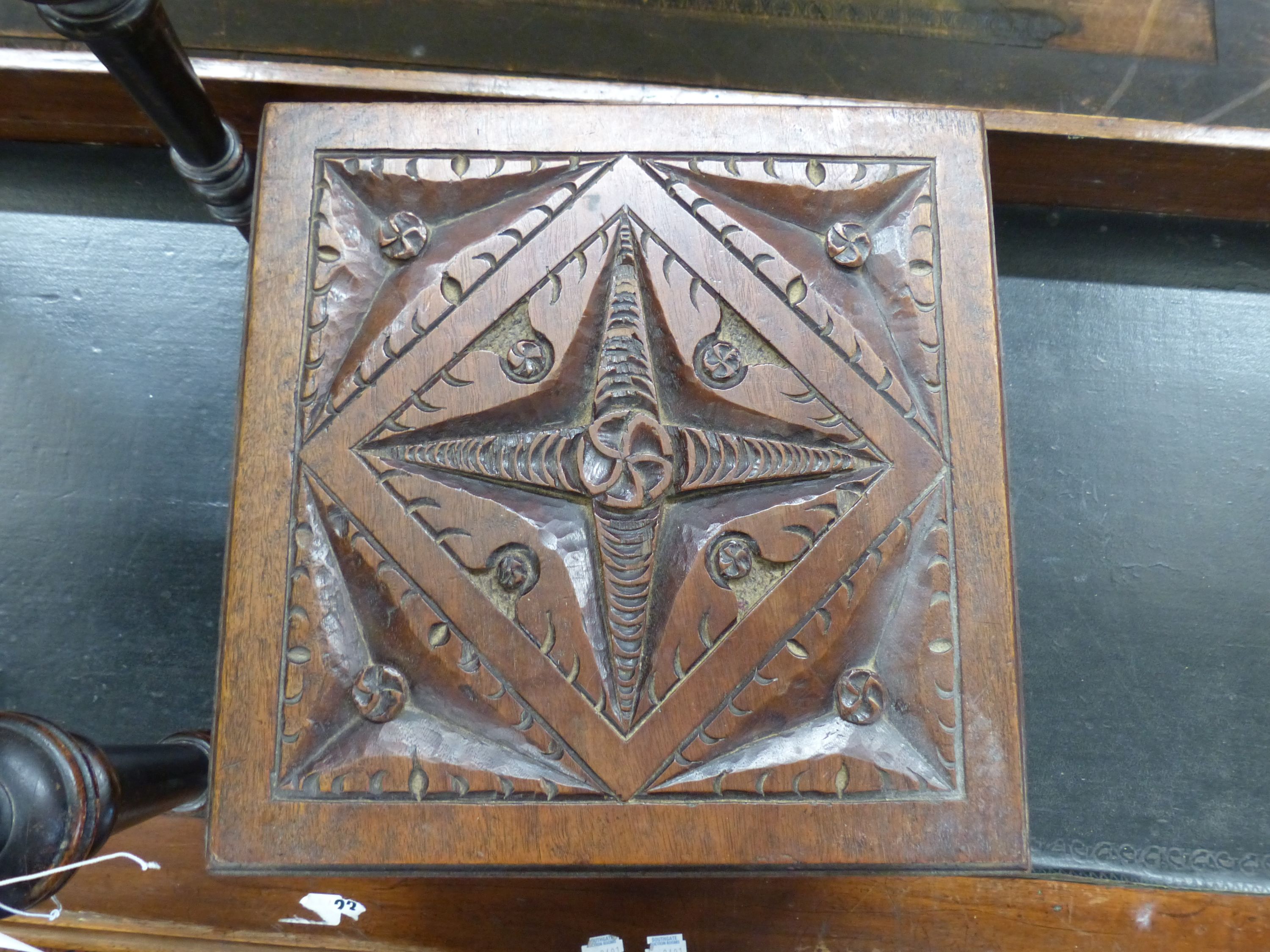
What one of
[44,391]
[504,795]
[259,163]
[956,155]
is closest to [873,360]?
[956,155]

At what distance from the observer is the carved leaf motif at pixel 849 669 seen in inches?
40.0

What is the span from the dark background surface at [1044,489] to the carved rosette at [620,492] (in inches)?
20.1

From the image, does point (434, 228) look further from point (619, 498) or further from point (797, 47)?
point (797, 47)

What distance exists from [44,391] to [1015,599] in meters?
1.48

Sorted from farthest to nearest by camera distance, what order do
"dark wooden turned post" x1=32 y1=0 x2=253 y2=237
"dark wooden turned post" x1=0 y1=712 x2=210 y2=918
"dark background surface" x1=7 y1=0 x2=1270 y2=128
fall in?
"dark background surface" x1=7 y1=0 x2=1270 y2=128, "dark wooden turned post" x1=32 y1=0 x2=253 y2=237, "dark wooden turned post" x1=0 y1=712 x2=210 y2=918

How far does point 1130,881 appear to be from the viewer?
1.40 meters

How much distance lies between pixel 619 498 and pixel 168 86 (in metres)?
0.70

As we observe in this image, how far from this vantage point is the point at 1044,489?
1.49m

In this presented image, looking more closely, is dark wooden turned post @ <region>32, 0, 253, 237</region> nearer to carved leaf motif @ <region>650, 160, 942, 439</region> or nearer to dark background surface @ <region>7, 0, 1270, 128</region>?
dark background surface @ <region>7, 0, 1270, 128</region>

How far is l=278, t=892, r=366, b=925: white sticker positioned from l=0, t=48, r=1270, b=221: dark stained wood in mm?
1180

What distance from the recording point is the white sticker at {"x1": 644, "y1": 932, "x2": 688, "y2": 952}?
134 centimetres

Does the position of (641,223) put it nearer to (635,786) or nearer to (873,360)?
(873,360)

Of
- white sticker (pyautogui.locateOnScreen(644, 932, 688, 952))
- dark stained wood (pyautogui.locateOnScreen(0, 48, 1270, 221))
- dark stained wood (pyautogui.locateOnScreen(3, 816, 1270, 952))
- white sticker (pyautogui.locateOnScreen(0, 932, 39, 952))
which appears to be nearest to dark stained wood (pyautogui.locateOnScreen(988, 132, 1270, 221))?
dark stained wood (pyautogui.locateOnScreen(0, 48, 1270, 221))

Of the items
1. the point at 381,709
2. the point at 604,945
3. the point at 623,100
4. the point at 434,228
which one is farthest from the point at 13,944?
the point at 623,100
